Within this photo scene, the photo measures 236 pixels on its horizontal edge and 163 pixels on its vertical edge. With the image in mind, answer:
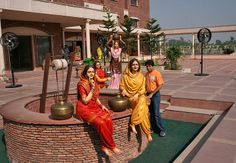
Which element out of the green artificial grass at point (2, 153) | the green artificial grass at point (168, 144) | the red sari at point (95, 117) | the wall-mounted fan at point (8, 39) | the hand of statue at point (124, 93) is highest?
the wall-mounted fan at point (8, 39)

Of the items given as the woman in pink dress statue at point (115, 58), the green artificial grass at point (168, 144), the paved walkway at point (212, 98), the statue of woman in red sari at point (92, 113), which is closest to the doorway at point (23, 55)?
the paved walkway at point (212, 98)

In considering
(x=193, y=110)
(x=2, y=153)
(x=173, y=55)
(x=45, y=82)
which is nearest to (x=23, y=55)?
(x=173, y=55)

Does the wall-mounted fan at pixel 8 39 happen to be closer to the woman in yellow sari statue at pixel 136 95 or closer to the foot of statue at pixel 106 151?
the woman in yellow sari statue at pixel 136 95

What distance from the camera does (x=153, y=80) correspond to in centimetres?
693

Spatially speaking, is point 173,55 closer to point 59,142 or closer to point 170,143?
point 170,143

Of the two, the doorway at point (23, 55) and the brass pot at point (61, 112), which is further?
the doorway at point (23, 55)

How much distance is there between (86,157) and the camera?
5398 millimetres

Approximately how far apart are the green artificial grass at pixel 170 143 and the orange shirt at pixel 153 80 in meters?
1.46

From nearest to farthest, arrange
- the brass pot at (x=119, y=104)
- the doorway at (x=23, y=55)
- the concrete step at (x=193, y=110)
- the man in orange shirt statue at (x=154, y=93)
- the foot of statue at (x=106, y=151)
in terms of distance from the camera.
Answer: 1. the foot of statue at (x=106, y=151)
2. the brass pot at (x=119, y=104)
3. the man in orange shirt statue at (x=154, y=93)
4. the concrete step at (x=193, y=110)
5. the doorway at (x=23, y=55)

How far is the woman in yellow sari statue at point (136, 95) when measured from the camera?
5.89m

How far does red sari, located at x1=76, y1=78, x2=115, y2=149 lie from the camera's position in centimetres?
503

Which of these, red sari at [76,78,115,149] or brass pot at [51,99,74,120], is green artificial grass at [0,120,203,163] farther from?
brass pot at [51,99,74,120]

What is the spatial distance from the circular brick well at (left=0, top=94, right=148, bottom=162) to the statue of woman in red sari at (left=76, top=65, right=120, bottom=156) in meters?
0.26

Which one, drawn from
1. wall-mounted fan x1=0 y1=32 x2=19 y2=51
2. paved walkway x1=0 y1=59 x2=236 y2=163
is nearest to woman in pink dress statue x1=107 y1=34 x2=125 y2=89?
paved walkway x1=0 y1=59 x2=236 y2=163
